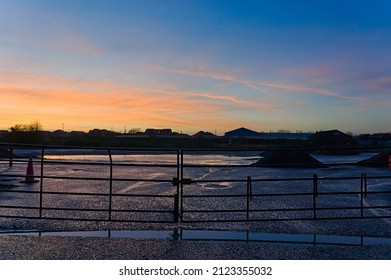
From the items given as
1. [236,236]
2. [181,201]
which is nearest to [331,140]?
[181,201]

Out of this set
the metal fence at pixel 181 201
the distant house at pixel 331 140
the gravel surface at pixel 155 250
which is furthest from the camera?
the distant house at pixel 331 140

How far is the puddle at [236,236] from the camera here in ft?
20.0

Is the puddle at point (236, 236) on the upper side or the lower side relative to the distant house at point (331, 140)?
lower

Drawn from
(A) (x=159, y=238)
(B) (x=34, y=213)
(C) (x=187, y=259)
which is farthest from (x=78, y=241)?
(B) (x=34, y=213)

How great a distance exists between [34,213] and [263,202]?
561 cm

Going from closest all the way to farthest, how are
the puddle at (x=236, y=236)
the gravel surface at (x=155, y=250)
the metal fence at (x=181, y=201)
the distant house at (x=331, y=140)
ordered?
the gravel surface at (x=155, y=250)
the puddle at (x=236, y=236)
the metal fence at (x=181, y=201)
the distant house at (x=331, y=140)

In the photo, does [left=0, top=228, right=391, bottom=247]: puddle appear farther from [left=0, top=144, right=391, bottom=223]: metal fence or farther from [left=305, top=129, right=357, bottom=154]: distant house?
[left=305, top=129, right=357, bottom=154]: distant house

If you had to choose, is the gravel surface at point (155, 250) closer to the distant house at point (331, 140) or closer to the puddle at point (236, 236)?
the puddle at point (236, 236)

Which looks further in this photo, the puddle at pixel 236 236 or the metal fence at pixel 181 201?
the metal fence at pixel 181 201

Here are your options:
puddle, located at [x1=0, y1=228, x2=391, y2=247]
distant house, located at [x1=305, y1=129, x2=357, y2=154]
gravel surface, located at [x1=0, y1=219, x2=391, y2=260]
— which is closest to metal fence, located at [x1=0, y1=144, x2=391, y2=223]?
puddle, located at [x1=0, y1=228, x2=391, y2=247]

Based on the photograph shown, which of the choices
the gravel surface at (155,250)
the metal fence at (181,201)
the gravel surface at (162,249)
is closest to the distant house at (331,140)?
the metal fence at (181,201)

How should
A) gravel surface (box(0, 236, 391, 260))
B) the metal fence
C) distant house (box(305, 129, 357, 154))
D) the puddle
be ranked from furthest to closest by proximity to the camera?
distant house (box(305, 129, 357, 154)), the metal fence, the puddle, gravel surface (box(0, 236, 391, 260))

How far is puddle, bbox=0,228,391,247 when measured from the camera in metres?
6.10

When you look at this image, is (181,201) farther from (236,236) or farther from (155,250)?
(155,250)
